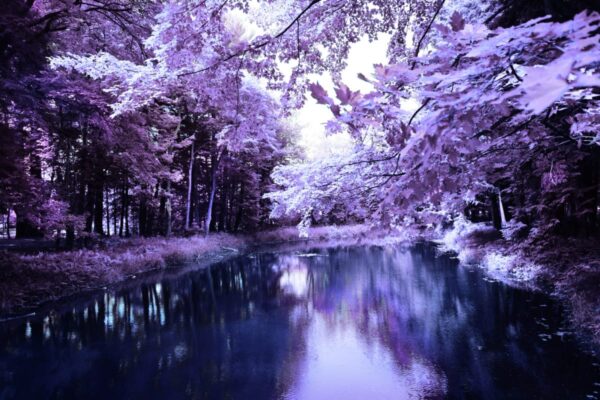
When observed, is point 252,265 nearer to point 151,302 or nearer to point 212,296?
point 212,296

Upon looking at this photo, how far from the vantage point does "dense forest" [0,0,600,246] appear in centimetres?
158

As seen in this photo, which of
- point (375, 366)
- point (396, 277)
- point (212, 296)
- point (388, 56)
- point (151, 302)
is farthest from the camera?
point (396, 277)

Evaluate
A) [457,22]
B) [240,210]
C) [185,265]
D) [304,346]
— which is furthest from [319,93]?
[240,210]

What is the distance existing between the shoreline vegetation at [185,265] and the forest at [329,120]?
6cm

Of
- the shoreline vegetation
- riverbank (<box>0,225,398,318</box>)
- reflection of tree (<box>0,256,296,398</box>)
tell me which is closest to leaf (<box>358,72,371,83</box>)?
riverbank (<box>0,225,398,318</box>)

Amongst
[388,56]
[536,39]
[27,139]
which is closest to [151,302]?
[27,139]

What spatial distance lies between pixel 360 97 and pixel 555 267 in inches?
389

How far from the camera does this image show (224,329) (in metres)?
8.38

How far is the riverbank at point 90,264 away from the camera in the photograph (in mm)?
9414

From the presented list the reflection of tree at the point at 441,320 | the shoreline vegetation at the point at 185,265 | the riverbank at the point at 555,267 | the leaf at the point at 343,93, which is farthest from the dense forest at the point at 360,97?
the reflection of tree at the point at 441,320

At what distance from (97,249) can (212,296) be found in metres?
5.12

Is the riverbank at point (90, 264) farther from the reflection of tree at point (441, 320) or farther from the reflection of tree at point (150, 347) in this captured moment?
the reflection of tree at point (441, 320)

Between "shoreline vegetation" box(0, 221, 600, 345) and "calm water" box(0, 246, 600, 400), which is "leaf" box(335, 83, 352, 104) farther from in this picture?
"calm water" box(0, 246, 600, 400)

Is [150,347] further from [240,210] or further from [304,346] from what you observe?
[240,210]
